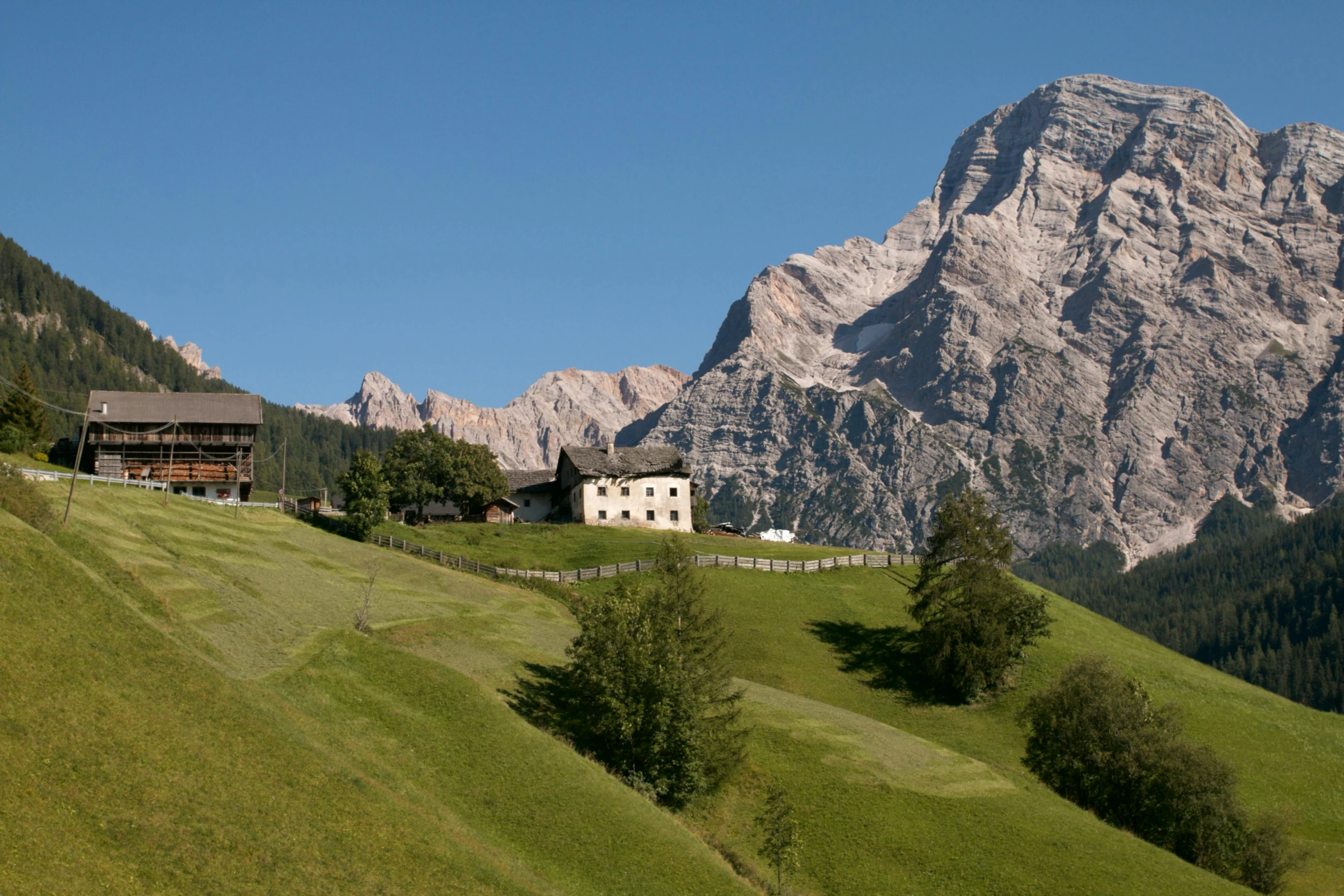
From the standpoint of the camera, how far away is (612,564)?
92688 mm

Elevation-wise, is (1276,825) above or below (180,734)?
below

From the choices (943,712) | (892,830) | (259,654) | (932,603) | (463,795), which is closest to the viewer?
(463,795)

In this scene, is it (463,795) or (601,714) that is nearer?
(463,795)

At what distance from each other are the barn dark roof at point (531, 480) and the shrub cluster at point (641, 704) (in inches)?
2677

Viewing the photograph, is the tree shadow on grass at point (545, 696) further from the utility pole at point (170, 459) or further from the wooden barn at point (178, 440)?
the wooden barn at point (178, 440)

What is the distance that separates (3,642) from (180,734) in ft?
19.1

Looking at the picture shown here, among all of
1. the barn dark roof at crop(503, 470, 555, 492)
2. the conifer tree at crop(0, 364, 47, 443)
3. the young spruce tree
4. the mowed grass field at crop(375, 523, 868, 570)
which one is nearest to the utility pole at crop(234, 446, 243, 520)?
the young spruce tree

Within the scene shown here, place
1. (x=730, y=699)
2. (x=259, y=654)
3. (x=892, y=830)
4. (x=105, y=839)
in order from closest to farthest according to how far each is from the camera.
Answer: (x=105, y=839) → (x=259, y=654) → (x=892, y=830) → (x=730, y=699)

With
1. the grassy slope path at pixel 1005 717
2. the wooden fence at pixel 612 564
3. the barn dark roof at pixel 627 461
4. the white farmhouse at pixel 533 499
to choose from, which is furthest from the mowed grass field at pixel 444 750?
the white farmhouse at pixel 533 499

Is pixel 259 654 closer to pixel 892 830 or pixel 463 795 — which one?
pixel 463 795

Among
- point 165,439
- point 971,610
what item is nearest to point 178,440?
point 165,439

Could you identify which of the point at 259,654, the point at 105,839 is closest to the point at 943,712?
the point at 259,654

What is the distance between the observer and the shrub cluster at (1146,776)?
57531 millimetres

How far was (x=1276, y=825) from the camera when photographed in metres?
58.2
